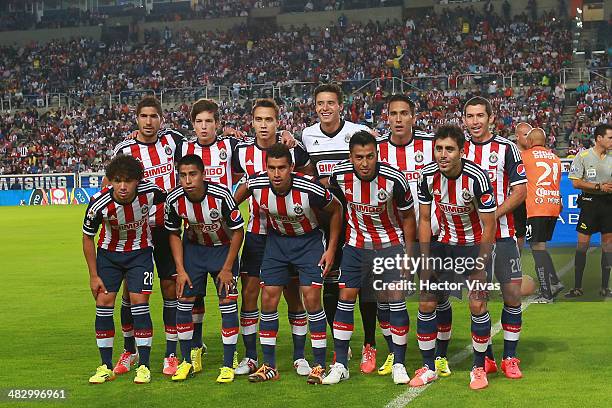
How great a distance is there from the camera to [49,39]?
54312 millimetres

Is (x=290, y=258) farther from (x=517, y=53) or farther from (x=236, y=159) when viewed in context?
(x=517, y=53)

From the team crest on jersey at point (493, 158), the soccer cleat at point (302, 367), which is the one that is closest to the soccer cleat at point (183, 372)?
the soccer cleat at point (302, 367)

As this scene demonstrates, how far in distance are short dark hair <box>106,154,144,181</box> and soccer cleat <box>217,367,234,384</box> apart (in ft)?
5.37

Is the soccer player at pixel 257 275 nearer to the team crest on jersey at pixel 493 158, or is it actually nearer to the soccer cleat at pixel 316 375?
the soccer cleat at pixel 316 375

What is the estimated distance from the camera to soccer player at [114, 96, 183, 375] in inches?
304

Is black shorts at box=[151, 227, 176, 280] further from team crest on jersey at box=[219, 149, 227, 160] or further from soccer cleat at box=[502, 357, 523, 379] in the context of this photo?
soccer cleat at box=[502, 357, 523, 379]

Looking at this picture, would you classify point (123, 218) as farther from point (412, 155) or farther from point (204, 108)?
point (412, 155)

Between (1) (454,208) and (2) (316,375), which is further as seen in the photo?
(2) (316,375)

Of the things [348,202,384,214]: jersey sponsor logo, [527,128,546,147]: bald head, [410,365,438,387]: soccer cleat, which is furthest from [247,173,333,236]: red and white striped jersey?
[527,128,546,147]: bald head

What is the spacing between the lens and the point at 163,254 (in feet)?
25.6

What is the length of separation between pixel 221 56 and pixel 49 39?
11649 millimetres

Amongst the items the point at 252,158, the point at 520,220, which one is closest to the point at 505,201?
the point at 252,158

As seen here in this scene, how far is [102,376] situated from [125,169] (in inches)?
64.6

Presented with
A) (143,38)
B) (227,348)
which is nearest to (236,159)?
(227,348)
